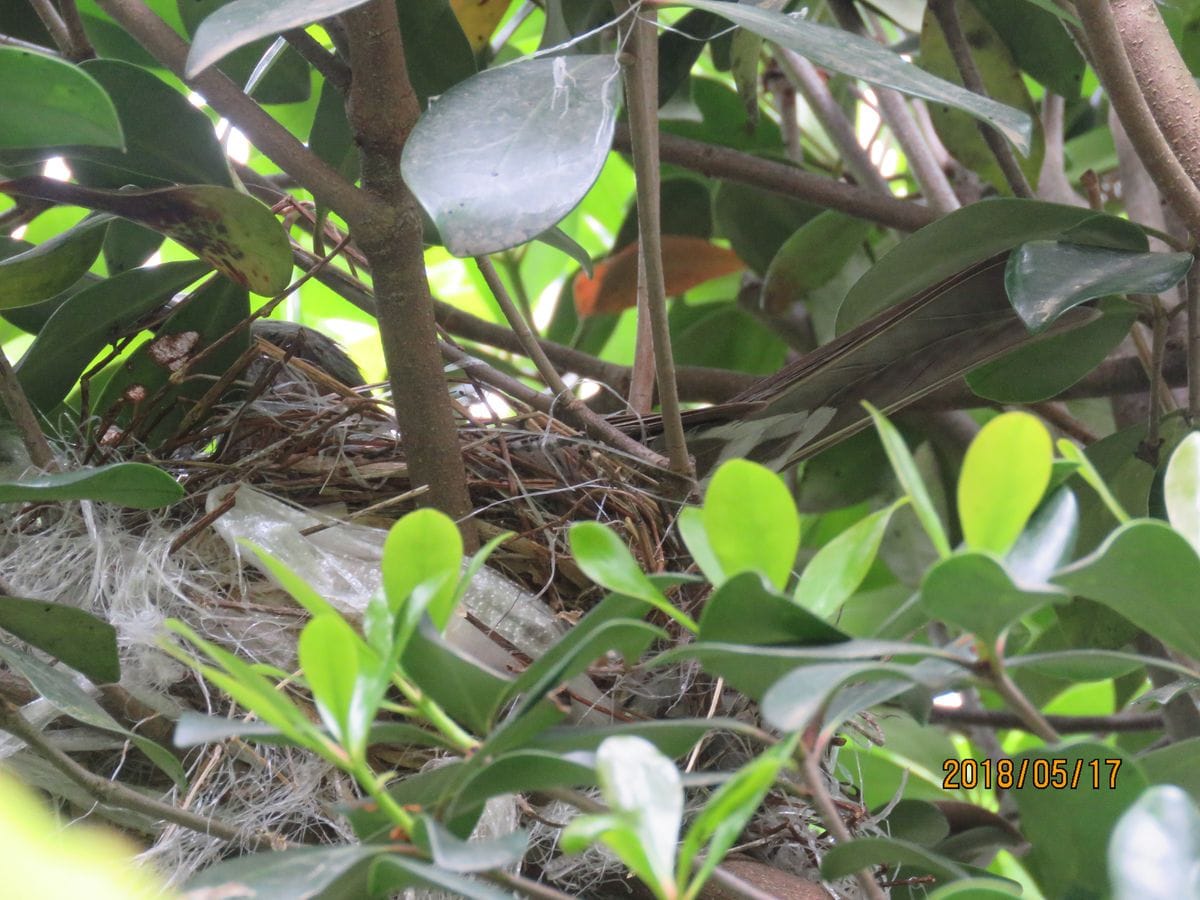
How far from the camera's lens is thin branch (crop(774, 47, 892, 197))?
115 centimetres

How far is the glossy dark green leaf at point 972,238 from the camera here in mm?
697

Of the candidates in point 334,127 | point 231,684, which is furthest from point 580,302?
point 231,684

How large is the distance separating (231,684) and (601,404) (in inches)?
34.4

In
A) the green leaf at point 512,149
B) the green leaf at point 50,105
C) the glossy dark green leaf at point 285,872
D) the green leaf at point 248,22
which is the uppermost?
the green leaf at point 248,22

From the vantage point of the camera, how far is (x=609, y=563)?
14.6 inches

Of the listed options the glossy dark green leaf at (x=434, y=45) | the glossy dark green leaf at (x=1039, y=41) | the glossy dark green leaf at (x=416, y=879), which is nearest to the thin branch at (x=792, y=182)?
the glossy dark green leaf at (x=1039, y=41)

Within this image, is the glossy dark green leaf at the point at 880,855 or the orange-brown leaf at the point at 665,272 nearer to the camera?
the glossy dark green leaf at the point at 880,855

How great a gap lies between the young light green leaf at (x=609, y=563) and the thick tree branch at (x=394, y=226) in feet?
0.85

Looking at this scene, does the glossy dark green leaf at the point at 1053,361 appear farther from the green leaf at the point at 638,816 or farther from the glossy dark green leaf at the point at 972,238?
the green leaf at the point at 638,816

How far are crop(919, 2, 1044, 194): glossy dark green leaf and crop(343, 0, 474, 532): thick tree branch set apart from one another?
66 cm

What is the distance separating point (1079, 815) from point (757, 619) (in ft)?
0.57

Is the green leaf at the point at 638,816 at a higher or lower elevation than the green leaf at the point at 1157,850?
higher

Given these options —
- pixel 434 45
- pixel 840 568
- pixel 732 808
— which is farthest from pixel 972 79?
pixel 732 808

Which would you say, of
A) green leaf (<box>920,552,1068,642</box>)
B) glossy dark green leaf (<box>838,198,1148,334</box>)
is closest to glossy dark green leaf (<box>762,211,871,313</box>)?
glossy dark green leaf (<box>838,198,1148,334</box>)
